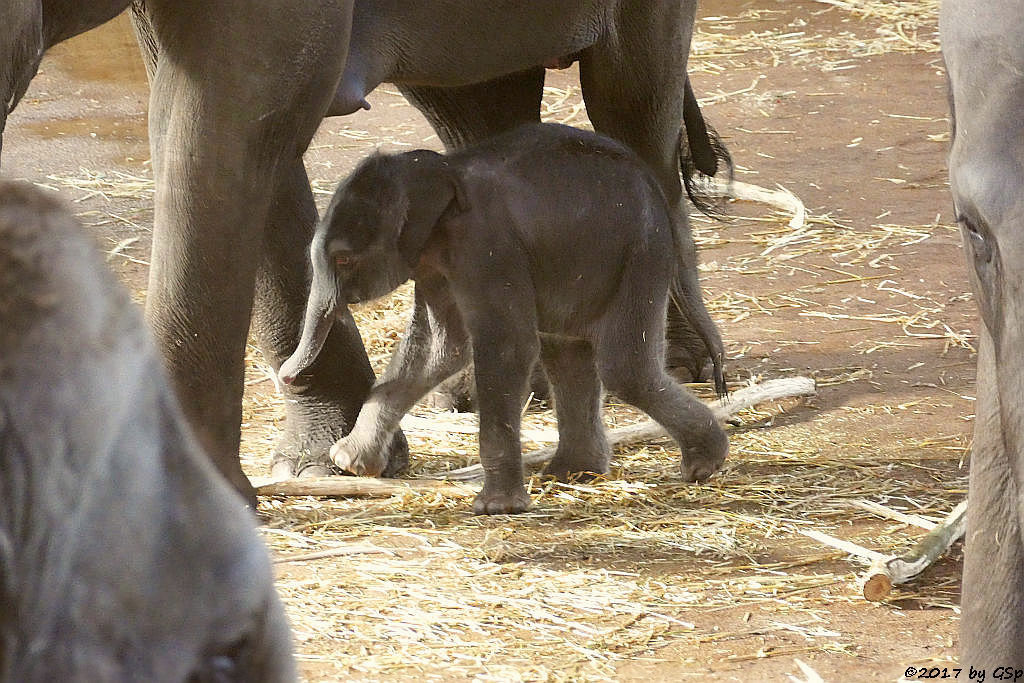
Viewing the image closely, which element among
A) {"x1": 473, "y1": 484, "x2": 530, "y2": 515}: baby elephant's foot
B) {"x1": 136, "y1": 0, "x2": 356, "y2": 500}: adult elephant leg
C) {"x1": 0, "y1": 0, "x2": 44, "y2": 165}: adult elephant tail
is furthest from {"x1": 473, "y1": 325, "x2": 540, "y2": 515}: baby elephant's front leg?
{"x1": 0, "y1": 0, "x2": 44, "y2": 165}: adult elephant tail

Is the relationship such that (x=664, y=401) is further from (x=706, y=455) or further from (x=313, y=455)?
(x=313, y=455)

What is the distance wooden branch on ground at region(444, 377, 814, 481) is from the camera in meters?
3.30

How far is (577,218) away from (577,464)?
538mm

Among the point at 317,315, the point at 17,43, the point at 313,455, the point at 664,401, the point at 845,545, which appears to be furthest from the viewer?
the point at 313,455

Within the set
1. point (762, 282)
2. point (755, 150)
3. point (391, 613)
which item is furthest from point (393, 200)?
point (755, 150)

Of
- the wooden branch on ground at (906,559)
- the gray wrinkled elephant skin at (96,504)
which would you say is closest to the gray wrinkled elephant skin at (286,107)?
the wooden branch on ground at (906,559)

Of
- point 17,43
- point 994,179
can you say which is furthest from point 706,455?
point 994,179

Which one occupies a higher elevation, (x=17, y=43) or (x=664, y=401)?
(x=17, y=43)

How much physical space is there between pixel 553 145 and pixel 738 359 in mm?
1184

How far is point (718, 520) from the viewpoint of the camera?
114 inches

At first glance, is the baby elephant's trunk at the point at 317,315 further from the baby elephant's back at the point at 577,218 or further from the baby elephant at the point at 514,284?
the baby elephant's back at the point at 577,218

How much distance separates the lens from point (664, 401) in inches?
121

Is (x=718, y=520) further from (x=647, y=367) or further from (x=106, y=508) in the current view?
(x=106, y=508)

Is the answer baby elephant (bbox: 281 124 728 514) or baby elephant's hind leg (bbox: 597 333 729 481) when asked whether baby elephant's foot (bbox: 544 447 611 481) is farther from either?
baby elephant's hind leg (bbox: 597 333 729 481)
